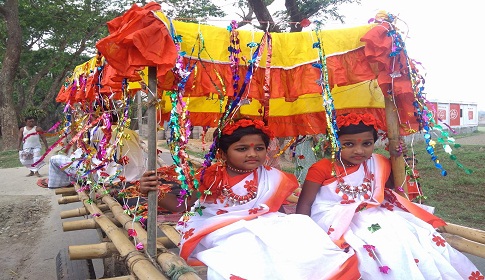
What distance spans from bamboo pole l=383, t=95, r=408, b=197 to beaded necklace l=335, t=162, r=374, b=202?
286mm

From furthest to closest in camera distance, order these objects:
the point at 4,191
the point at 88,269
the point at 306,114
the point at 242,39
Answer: the point at 4,191 < the point at 306,114 < the point at 88,269 < the point at 242,39

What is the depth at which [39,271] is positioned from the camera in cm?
453

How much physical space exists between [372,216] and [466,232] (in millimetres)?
839

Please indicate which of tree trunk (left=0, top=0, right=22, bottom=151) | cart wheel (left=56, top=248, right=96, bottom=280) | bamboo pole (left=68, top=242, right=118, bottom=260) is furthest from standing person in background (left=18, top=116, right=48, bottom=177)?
bamboo pole (left=68, top=242, right=118, bottom=260)

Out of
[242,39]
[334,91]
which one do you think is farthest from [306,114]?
[242,39]

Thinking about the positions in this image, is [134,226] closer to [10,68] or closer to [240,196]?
[240,196]

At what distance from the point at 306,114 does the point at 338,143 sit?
1.42 metres

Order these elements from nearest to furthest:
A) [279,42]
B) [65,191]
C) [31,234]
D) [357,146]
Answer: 1. [357,146]
2. [279,42]
3. [65,191]
4. [31,234]

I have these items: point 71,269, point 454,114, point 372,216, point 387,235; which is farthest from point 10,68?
point 454,114

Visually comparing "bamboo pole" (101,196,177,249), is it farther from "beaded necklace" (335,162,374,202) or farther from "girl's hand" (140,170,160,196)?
"beaded necklace" (335,162,374,202)

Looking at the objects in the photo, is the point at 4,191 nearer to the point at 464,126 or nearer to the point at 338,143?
the point at 338,143

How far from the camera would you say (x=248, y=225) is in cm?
221

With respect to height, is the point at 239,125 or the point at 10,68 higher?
the point at 10,68

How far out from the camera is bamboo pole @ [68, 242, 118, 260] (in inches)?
99.2
